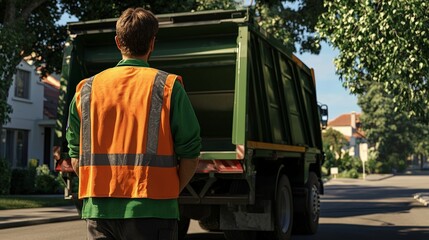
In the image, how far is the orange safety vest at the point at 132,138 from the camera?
2.51 m

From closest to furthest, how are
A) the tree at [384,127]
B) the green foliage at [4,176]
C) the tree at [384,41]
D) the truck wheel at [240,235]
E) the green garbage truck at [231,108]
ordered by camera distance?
1. the green garbage truck at [231,108]
2. the truck wheel at [240,235]
3. the tree at [384,41]
4. the green foliage at [4,176]
5. the tree at [384,127]

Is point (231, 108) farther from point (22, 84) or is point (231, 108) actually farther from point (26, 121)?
point (26, 121)

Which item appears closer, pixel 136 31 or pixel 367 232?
pixel 136 31

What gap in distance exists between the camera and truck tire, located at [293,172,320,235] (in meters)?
9.59

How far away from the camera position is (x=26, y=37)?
15.5 metres

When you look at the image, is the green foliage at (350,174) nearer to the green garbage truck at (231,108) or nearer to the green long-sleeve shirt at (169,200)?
the green garbage truck at (231,108)

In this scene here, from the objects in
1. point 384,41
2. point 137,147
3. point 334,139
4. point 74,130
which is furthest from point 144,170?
point 334,139

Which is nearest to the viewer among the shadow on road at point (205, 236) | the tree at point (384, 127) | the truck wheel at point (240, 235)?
the truck wheel at point (240, 235)

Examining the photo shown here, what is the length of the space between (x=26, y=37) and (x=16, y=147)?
13.1 m

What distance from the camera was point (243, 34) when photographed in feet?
23.2

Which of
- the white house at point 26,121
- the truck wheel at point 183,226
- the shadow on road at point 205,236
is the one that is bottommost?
the shadow on road at point 205,236

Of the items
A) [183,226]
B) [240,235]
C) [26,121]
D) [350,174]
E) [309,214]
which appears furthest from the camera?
[350,174]

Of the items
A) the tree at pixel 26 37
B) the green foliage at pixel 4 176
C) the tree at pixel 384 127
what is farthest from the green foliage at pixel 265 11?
the tree at pixel 384 127

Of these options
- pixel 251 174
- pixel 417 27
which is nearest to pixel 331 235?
pixel 251 174
